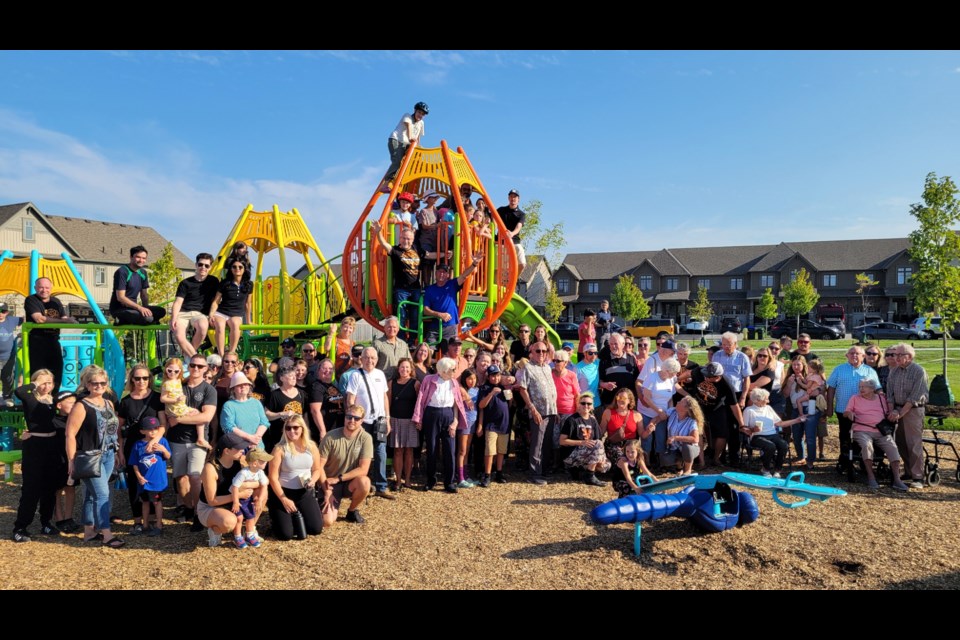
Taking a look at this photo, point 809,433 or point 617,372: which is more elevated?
point 617,372

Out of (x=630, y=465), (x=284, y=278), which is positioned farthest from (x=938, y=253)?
(x=284, y=278)

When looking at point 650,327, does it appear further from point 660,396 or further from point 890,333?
point 660,396

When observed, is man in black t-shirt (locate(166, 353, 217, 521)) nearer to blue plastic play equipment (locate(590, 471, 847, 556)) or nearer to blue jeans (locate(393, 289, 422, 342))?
blue plastic play equipment (locate(590, 471, 847, 556))

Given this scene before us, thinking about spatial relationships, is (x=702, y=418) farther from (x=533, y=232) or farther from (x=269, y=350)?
(x=533, y=232)

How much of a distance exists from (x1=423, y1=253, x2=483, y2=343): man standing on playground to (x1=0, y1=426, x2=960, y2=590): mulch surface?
11.3 ft

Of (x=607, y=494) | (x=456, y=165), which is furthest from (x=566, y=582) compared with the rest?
(x=456, y=165)

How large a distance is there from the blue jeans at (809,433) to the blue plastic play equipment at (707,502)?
9.47 feet

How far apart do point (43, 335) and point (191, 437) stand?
3981mm

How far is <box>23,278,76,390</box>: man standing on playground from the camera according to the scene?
7973mm

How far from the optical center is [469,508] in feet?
21.2

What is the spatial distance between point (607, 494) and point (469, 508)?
164cm

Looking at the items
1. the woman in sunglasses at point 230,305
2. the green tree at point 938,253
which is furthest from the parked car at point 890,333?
the woman in sunglasses at point 230,305

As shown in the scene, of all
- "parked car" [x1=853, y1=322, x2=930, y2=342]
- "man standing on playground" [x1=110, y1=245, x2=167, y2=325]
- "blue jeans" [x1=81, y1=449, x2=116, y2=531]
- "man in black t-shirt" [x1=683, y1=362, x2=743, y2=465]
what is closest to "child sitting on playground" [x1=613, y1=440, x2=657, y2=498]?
"man in black t-shirt" [x1=683, y1=362, x2=743, y2=465]

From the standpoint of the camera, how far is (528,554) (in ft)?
17.1
